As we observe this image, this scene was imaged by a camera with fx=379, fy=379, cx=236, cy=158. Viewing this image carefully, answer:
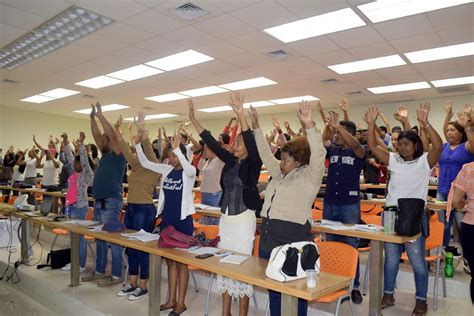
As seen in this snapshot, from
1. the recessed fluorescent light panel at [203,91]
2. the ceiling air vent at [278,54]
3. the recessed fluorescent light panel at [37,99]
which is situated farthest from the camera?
the recessed fluorescent light panel at [37,99]

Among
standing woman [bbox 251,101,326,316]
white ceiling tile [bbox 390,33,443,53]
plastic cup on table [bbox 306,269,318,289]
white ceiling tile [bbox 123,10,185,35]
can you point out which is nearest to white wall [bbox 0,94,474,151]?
white ceiling tile [bbox 390,33,443,53]

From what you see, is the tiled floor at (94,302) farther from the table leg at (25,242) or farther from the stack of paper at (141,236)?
the stack of paper at (141,236)

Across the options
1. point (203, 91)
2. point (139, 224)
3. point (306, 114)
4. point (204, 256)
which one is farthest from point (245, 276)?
point (203, 91)

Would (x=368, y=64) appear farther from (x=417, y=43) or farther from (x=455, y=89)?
(x=455, y=89)

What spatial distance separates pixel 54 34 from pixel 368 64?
Result: 481cm

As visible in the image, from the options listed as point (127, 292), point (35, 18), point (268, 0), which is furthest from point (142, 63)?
point (127, 292)

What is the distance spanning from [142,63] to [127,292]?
13.5ft

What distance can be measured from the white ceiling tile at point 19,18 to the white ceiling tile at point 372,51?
4237 millimetres

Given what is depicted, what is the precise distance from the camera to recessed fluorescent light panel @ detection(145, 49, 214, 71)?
593 cm

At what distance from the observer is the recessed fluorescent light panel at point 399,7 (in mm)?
3979

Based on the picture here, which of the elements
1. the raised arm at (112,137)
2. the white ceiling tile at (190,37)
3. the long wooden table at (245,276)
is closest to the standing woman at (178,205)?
the long wooden table at (245,276)

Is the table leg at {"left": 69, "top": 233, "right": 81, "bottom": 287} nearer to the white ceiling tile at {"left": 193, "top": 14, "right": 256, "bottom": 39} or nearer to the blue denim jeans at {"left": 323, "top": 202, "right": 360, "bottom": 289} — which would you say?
the blue denim jeans at {"left": 323, "top": 202, "right": 360, "bottom": 289}

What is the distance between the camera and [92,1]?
4.10m

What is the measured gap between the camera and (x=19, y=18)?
470 cm
